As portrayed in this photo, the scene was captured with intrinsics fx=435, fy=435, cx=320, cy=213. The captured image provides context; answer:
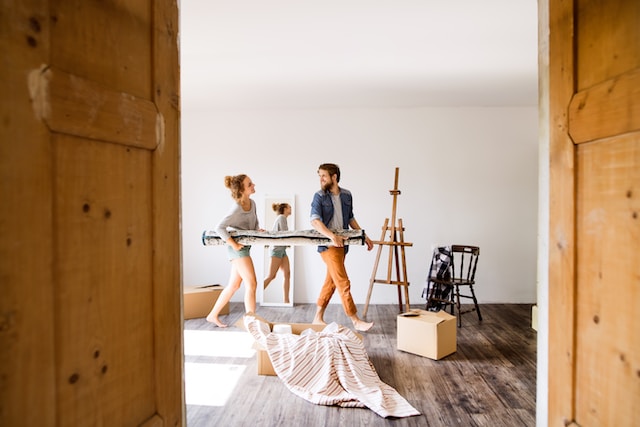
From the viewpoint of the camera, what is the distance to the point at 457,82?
444 cm

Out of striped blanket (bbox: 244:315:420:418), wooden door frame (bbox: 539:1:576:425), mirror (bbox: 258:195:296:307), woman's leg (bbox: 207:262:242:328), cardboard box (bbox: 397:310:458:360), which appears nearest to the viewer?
wooden door frame (bbox: 539:1:576:425)

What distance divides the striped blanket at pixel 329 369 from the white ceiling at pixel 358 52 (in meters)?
2.23

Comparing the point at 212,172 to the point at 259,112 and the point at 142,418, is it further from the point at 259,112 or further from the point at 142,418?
the point at 142,418

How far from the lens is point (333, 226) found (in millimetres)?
4328

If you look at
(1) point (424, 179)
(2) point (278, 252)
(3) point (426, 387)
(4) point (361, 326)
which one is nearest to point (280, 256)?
(2) point (278, 252)

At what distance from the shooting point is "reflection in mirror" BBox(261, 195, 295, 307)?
17.5 feet

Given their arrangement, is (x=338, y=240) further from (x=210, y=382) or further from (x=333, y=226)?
(x=210, y=382)

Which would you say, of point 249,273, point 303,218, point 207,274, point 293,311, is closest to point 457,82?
point 303,218

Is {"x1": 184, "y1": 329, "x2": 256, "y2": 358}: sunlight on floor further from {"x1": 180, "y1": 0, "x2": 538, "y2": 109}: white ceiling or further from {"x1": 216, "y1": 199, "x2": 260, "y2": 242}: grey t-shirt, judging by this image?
{"x1": 180, "y1": 0, "x2": 538, "y2": 109}: white ceiling

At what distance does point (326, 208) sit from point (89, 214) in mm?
3339

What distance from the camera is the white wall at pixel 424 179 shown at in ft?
18.4

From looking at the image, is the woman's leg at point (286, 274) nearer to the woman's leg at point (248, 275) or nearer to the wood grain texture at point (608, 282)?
the woman's leg at point (248, 275)

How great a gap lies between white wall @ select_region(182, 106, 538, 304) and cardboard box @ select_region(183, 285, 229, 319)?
2.76 feet

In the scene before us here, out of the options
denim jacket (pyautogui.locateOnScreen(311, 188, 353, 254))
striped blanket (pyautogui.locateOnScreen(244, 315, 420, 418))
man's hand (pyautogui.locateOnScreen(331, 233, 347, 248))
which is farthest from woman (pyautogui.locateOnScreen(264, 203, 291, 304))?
striped blanket (pyautogui.locateOnScreen(244, 315, 420, 418))
